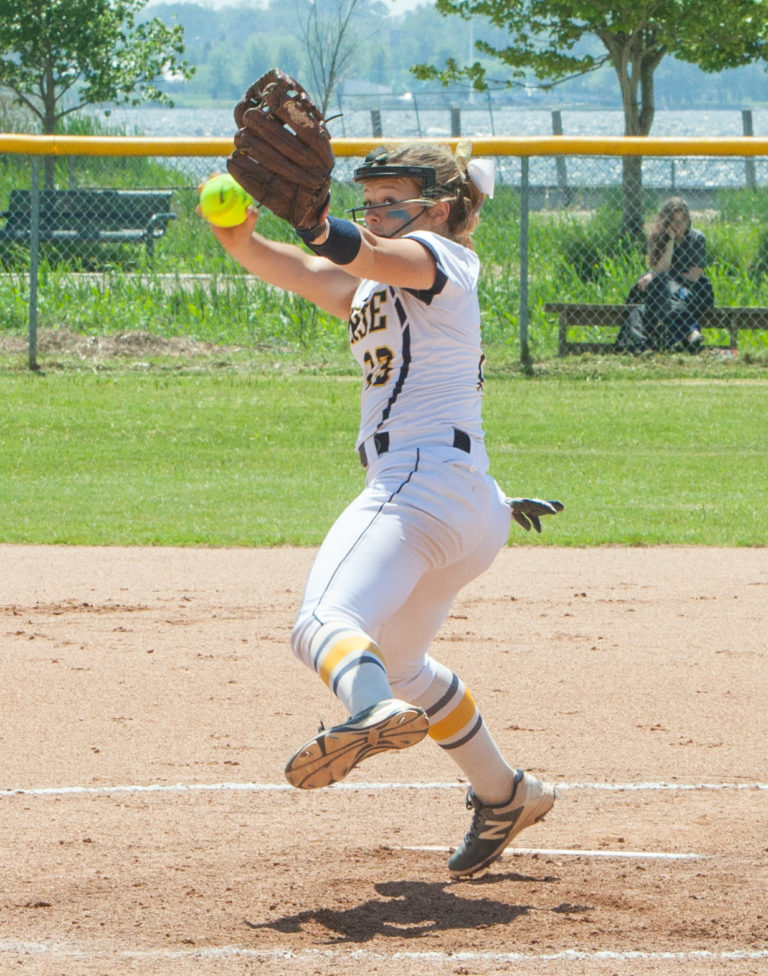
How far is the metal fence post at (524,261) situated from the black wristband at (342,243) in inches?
382

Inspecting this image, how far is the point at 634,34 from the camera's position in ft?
57.8

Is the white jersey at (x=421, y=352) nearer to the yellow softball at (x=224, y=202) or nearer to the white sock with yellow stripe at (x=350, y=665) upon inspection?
the yellow softball at (x=224, y=202)

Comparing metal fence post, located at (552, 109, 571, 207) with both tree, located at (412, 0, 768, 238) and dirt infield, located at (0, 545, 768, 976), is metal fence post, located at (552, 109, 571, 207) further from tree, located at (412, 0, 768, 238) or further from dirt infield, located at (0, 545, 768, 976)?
dirt infield, located at (0, 545, 768, 976)

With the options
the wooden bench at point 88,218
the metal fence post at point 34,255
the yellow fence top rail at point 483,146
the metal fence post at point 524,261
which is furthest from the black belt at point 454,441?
the wooden bench at point 88,218

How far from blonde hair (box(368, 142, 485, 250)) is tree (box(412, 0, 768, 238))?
14460 millimetres

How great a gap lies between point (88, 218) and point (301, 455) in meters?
5.29

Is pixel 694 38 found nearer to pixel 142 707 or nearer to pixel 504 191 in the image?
pixel 504 191

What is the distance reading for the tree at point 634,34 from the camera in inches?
685

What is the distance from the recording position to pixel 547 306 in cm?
1370

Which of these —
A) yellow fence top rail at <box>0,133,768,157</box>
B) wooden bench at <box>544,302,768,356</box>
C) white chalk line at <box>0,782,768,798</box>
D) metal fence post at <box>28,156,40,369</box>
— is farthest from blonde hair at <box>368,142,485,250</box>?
wooden bench at <box>544,302,768,356</box>

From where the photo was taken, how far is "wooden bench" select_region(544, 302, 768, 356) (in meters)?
13.5

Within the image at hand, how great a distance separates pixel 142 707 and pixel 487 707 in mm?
1311

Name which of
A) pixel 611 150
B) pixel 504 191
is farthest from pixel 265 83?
pixel 504 191

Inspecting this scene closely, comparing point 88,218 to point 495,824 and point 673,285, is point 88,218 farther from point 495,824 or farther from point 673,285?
point 495,824
